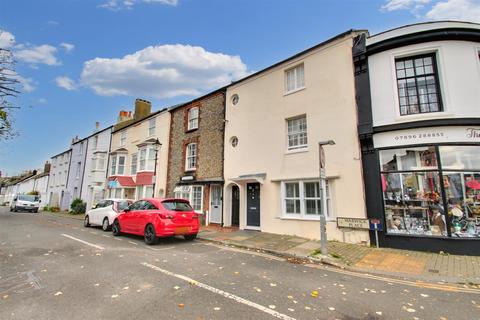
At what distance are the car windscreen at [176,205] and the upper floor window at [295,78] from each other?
7.38m

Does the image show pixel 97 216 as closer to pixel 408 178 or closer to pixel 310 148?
pixel 310 148

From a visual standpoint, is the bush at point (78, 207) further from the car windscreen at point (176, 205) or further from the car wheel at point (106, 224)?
the car windscreen at point (176, 205)

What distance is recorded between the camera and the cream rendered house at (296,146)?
10.0 metres

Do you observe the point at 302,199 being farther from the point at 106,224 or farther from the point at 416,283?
the point at 106,224

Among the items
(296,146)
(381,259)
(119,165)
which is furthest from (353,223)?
(119,165)

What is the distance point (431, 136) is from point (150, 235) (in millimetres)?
10752

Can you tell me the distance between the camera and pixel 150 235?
9.60 metres

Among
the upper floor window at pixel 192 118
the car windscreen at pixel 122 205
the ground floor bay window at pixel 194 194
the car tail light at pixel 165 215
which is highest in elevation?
the upper floor window at pixel 192 118

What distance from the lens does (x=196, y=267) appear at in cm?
657

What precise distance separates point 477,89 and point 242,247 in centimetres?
1002

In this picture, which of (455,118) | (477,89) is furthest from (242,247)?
(477,89)

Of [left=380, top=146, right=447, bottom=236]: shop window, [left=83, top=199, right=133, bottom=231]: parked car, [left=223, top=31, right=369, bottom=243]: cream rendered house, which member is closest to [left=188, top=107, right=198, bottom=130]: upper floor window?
[left=223, top=31, right=369, bottom=243]: cream rendered house

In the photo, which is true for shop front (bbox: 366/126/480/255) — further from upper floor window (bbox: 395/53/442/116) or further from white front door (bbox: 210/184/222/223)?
white front door (bbox: 210/184/222/223)

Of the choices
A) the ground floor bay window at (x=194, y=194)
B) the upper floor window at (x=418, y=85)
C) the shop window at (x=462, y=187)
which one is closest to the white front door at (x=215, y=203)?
the ground floor bay window at (x=194, y=194)
